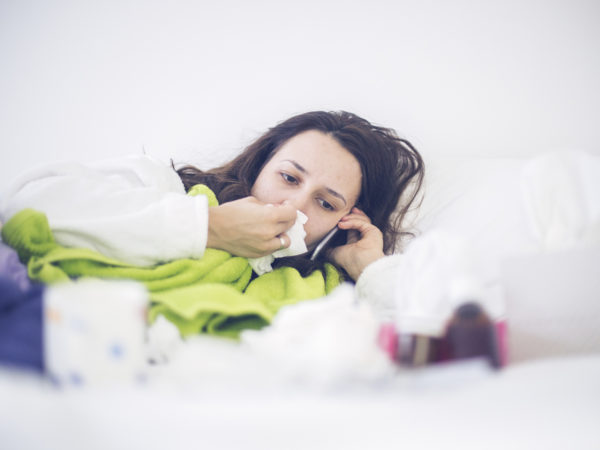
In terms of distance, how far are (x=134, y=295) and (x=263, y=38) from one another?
3.88 feet

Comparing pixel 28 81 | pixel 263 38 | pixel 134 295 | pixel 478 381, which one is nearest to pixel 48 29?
pixel 28 81

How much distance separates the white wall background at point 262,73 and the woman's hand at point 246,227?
0.57 meters

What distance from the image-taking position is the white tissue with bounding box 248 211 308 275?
98cm

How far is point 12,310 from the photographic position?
1.69 ft

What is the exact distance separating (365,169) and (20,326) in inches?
35.7

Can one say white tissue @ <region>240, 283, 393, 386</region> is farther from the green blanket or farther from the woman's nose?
the woman's nose

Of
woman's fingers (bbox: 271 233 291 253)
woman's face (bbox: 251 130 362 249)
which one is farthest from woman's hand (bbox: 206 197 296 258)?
woman's face (bbox: 251 130 362 249)

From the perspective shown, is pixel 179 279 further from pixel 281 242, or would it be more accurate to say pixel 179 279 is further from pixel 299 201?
pixel 299 201

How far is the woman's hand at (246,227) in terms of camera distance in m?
0.89

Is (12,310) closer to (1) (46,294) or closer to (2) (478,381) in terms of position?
(1) (46,294)

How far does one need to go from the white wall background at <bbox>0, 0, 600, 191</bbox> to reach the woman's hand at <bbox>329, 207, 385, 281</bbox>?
38 cm

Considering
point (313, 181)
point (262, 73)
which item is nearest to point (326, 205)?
point (313, 181)

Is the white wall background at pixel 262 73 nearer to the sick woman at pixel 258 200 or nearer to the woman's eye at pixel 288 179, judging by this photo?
the sick woman at pixel 258 200

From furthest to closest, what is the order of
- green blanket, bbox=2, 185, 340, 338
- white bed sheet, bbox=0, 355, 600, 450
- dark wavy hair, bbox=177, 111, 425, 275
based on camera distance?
dark wavy hair, bbox=177, 111, 425, 275, green blanket, bbox=2, 185, 340, 338, white bed sheet, bbox=0, 355, 600, 450
